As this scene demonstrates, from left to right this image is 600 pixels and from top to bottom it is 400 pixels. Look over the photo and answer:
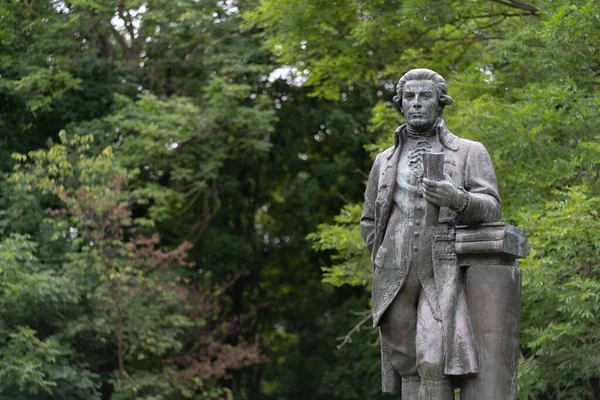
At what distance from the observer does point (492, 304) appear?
6.62 metres

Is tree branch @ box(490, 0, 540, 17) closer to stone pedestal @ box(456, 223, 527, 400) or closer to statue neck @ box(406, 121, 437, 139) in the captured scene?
statue neck @ box(406, 121, 437, 139)

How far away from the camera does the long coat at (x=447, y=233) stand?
21.6 ft

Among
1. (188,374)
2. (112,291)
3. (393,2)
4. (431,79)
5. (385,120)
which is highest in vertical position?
(393,2)

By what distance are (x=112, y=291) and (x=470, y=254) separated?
12274 mm

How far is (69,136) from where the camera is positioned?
20.0m

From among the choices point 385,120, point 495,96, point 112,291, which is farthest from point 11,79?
point 495,96

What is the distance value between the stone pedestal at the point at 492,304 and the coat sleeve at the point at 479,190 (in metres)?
0.08

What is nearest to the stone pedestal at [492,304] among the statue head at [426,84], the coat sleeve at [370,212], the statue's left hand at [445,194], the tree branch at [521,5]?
the statue's left hand at [445,194]

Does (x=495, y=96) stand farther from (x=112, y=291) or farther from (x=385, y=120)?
(x=112, y=291)

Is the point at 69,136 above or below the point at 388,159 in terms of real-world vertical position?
above

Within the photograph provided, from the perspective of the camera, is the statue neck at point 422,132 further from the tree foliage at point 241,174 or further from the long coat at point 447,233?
the tree foliage at point 241,174

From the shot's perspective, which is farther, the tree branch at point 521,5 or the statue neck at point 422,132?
the tree branch at point 521,5

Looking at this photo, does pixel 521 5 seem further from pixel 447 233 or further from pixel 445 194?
pixel 445 194

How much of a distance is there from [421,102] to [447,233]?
863 mm
